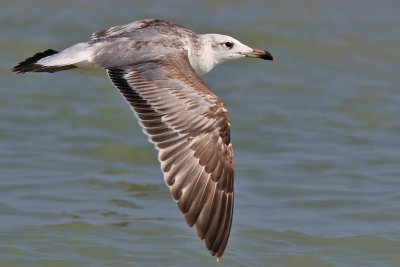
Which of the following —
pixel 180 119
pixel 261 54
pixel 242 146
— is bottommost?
pixel 242 146

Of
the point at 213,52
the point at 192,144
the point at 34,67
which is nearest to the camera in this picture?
the point at 192,144

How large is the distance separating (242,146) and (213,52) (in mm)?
1830

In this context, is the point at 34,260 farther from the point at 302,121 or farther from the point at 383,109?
the point at 383,109

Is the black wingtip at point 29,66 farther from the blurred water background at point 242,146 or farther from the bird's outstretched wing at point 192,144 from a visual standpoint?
the blurred water background at point 242,146

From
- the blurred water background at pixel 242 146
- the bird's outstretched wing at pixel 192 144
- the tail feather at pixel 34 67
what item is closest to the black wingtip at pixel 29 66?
the tail feather at pixel 34 67

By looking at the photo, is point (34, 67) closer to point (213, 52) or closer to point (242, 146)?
point (213, 52)

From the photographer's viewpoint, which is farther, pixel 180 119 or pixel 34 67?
pixel 34 67

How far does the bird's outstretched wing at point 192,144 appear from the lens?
6.30m

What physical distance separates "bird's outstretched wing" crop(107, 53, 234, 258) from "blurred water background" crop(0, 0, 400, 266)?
0.79m

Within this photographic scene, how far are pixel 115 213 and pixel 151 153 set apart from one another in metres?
1.71

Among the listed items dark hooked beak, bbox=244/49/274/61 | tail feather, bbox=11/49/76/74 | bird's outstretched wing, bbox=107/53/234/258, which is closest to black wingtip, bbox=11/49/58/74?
tail feather, bbox=11/49/76/74

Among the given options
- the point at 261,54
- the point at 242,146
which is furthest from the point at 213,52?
the point at 242,146

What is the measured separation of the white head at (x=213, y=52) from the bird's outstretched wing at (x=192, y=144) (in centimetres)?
115

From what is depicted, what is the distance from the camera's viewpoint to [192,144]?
6.47 metres
